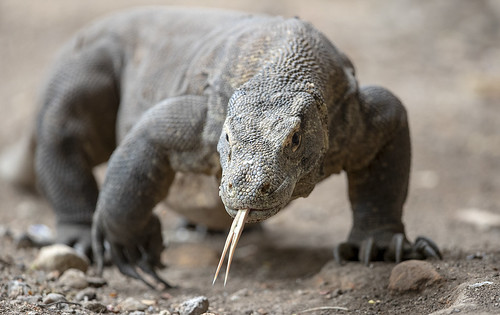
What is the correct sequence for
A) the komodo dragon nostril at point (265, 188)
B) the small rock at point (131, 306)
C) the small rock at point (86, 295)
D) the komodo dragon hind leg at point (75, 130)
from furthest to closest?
the komodo dragon hind leg at point (75, 130), the small rock at point (86, 295), the small rock at point (131, 306), the komodo dragon nostril at point (265, 188)

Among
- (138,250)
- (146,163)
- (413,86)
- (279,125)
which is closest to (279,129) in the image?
(279,125)

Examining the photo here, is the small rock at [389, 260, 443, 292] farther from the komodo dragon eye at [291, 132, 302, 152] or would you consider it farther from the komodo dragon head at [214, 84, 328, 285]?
the komodo dragon eye at [291, 132, 302, 152]

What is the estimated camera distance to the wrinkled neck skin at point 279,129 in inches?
112

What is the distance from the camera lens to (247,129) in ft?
9.98

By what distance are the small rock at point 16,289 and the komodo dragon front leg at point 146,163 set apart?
73 cm

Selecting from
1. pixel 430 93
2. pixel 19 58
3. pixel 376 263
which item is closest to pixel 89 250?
pixel 376 263

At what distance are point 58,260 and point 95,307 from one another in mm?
1038

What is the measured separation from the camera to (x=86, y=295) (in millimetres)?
3812

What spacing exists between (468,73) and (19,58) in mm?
7233

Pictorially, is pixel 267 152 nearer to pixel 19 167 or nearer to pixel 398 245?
pixel 398 245

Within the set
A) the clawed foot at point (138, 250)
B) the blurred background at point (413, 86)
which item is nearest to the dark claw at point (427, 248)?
the blurred background at point (413, 86)

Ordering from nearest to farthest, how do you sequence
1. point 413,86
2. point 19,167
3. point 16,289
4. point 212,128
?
1. point 16,289
2. point 212,128
3. point 19,167
4. point 413,86

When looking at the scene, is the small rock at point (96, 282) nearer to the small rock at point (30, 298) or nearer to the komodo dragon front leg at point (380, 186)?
the small rock at point (30, 298)

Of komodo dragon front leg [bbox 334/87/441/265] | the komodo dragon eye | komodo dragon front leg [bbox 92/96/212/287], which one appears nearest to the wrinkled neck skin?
the komodo dragon eye
